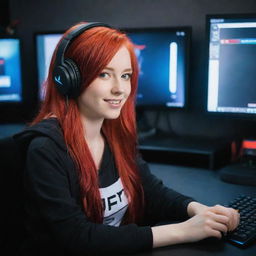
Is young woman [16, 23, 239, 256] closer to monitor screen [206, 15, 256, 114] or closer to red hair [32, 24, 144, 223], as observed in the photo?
red hair [32, 24, 144, 223]

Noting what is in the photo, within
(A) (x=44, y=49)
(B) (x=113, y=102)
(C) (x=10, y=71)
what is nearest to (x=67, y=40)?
(B) (x=113, y=102)

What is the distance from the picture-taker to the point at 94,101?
109 centimetres

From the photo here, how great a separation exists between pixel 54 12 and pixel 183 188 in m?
1.20

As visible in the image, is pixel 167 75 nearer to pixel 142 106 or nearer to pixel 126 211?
pixel 142 106

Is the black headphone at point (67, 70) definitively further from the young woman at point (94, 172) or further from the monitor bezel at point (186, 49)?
the monitor bezel at point (186, 49)

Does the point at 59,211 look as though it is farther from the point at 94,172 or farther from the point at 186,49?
the point at 186,49

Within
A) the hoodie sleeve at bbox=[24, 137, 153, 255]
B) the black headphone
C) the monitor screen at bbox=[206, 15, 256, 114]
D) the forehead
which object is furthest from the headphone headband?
the monitor screen at bbox=[206, 15, 256, 114]

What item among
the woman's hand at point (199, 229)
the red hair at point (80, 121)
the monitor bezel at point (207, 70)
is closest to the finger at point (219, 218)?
the woman's hand at point (199, 229)

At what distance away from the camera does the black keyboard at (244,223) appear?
0.93 m

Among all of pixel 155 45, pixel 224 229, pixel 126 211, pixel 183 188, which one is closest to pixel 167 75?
pixel 155 45

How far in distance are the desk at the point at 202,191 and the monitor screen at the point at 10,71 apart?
2.81 feet

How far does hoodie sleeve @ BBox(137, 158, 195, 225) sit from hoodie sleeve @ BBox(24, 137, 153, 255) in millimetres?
197

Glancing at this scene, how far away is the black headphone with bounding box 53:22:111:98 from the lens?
3.38ft

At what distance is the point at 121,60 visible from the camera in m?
1.10
